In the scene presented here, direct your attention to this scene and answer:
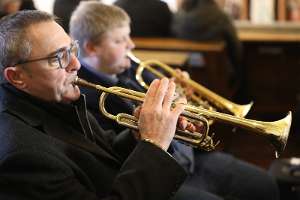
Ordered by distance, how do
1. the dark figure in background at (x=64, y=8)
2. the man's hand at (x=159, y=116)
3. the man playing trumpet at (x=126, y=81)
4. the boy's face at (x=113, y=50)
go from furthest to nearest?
the dark figure in background at (x=64, y=8)
the boy's face at (x=113, y=50)
the man playing trumpet at (x=126, y=81)
the man's hand at (x=159, y=116)

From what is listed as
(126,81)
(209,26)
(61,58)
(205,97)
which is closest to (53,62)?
(61,58)

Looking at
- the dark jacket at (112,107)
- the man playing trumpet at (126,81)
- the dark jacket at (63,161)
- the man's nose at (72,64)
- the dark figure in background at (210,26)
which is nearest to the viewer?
the dark jacket at (63,161)

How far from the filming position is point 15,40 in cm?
143

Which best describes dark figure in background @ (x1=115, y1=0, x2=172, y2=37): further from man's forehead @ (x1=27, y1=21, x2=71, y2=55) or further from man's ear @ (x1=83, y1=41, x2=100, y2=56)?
man's forehead @ (x1=27, y1=21, x2=71, y2=55)

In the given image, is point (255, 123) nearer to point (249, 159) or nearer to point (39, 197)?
point (39, 197)

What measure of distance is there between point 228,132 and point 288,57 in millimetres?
1076

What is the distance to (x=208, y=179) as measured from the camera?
6.97ft

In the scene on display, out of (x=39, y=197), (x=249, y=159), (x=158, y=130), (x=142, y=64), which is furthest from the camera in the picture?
(x=249, y=159)

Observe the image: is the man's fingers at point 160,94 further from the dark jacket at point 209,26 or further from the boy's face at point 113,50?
the dark jacket at point 209,26

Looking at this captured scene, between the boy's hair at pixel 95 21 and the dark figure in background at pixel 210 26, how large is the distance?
1628 mm

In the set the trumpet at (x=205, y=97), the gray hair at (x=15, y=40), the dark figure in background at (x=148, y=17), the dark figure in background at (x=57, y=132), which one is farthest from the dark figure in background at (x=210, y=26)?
the gray hair at (x=15, y=40)

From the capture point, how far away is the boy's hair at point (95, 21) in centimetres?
214

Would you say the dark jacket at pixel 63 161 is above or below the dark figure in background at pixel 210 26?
above

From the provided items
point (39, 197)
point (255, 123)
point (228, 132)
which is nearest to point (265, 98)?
point (228, 132)
